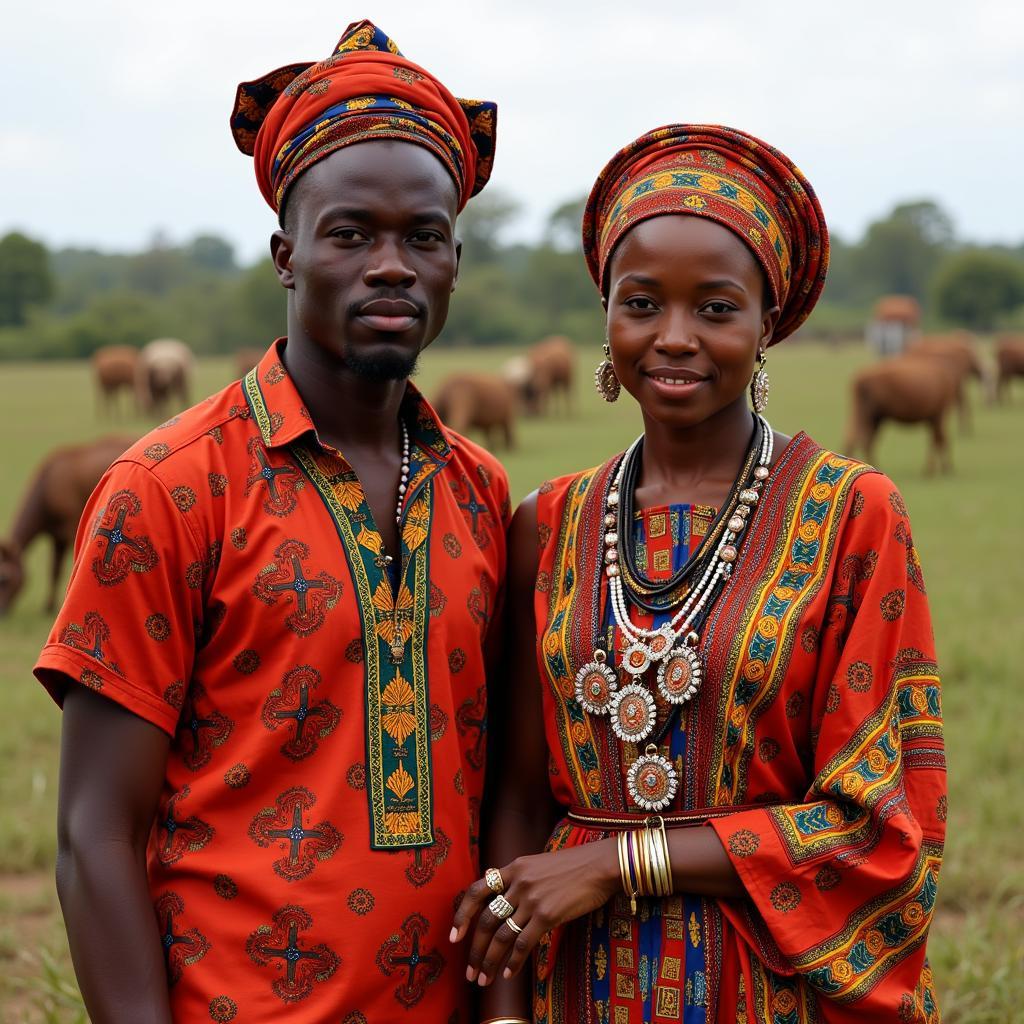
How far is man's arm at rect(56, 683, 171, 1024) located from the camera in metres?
2.14

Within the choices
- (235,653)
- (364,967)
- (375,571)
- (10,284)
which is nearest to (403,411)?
(375,571)

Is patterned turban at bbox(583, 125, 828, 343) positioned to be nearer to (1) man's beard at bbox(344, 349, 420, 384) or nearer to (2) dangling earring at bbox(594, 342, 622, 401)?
(2) dangling earring at bbox(594, 342, 622, 401)

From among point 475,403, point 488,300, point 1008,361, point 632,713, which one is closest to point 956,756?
point 632,713

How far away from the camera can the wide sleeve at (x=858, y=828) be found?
215cm

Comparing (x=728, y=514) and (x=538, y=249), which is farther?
(x=538, y=249)

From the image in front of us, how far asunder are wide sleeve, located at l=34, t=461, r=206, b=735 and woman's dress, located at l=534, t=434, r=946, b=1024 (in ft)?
2.21

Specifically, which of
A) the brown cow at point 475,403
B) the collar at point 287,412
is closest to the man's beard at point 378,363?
the collar at point 287,412

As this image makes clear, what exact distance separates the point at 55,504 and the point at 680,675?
871 cm

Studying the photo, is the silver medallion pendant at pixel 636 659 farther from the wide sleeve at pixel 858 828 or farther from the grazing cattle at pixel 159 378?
the grazing cattle at pixel 159 378

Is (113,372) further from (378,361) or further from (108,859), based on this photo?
(108,859)

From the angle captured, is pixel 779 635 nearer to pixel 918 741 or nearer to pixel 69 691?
pixel 918 741

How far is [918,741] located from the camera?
7.37ft

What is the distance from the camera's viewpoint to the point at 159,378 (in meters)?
29.2

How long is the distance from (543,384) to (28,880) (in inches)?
948
